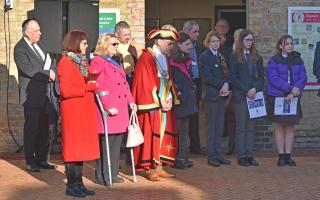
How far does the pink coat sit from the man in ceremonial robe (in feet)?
1.27

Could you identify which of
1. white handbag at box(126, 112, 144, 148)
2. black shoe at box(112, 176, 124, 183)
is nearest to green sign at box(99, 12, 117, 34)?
white handbag at box(126, 112, 144, 148)

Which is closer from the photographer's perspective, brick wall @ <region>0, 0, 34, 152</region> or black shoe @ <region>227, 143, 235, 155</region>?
black shoe @ <region>227, 143, 235, 155</region>

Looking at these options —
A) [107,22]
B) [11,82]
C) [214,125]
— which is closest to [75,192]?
[214,125]

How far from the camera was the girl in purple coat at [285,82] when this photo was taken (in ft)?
31.1

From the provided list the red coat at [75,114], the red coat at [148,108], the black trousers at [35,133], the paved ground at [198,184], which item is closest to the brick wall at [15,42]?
the paved ground at [198,184]

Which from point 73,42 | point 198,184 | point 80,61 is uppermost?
point 73,42

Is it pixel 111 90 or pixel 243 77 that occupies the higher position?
pixel 243 77

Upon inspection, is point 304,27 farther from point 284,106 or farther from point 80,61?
point 80,61

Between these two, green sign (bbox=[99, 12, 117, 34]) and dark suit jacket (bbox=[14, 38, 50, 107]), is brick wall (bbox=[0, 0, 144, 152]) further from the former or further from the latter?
dark suit jacket (bbox=[14, 38, 50, 107])

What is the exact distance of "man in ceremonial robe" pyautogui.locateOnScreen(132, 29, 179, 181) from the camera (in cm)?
841

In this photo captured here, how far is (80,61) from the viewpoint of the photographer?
24.6ft

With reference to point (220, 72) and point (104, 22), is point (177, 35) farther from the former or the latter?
point (104, 22)

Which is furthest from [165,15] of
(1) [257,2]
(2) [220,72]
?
(2) [220,72]

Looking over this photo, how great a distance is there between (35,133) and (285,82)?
3840 millimetres
